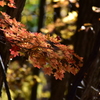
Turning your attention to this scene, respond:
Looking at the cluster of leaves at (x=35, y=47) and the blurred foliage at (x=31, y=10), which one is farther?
the blurred foliage at (x=31, y=10)

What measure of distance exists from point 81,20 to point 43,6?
3194 mm

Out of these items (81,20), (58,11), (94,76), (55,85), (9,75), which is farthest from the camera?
(58,11)

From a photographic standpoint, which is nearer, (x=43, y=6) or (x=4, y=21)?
(x=4, y=21)

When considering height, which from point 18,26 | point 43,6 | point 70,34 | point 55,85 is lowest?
point 55,85

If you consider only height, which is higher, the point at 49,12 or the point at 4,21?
A: the point at 4,21

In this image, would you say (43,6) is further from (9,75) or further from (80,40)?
(80,40)

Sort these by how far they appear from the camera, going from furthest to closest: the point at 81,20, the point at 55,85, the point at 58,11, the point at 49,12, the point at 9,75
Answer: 1. the point at 49,12
2. the point at 58,11
3. the point at 9,75
4. the point at 55,85
5. the point at 81,20

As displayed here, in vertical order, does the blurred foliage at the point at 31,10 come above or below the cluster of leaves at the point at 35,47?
below

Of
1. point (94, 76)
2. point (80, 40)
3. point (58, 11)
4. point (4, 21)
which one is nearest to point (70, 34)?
point (58, 11)

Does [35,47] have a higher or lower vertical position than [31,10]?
higher

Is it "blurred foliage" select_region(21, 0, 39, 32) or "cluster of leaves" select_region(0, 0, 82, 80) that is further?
"blurred foliage" select_region(21, 0, 39, 32)

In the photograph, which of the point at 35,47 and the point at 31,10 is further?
the point at 31,10

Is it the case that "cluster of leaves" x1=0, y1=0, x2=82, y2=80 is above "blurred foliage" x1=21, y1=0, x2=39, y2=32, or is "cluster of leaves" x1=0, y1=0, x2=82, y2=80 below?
above

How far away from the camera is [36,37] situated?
9.98 ft
